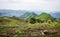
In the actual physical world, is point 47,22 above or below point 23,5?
below

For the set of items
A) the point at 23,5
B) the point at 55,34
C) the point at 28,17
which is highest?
the point at 23,5

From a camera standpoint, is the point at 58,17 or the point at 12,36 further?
the point at 58,17

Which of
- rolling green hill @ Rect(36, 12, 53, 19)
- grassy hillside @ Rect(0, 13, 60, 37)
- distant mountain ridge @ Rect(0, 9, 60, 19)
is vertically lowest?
grassy hillside @ Rect(0, 13, 60, 37)

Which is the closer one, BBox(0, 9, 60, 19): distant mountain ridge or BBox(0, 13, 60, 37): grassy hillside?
BBox(0, 13, 60, 37): grassy hillside

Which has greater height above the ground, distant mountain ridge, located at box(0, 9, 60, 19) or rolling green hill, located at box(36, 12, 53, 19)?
distant mountain ridge, located at box(0, 9, 60, 19)

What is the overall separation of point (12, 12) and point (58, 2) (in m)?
1.01

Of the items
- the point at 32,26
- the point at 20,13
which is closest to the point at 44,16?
the point at 32,26

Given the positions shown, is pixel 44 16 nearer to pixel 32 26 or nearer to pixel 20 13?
pixel 32 26

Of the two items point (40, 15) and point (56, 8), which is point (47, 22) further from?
point (56, 8)

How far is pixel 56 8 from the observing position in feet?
8.70

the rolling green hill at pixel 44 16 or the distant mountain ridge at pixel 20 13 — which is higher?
the distant mountain ridge at pixel 20 13

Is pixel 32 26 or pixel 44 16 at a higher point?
pixel 44 16

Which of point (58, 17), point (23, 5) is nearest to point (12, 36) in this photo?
point (23, 5)

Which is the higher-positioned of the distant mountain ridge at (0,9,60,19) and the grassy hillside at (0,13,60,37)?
the distant mountain ridge at (0,9,60,19)
